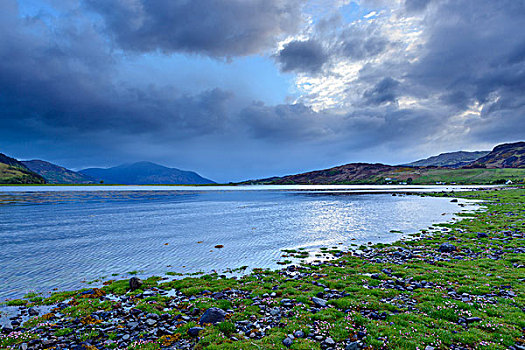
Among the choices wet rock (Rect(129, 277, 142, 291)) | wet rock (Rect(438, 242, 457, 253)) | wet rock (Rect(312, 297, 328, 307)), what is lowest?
wet rock (Rect(438, 242, 457, 253))

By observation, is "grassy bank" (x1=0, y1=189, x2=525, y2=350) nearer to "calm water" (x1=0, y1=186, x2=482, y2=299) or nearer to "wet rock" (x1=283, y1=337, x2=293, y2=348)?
"wet rock" (x1=283, y1=337, x2=293, y2=348)

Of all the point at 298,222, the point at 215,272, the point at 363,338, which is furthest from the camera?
the point at 298,222

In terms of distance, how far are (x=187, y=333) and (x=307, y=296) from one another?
23.4 ft

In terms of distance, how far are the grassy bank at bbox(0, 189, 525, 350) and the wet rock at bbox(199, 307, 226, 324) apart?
39 cm

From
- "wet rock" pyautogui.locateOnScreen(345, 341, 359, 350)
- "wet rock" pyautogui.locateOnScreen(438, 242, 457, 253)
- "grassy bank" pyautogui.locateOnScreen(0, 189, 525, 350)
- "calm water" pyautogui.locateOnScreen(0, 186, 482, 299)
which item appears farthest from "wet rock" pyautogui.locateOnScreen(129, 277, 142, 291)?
"wet rock" pyautogui.locateOnScreen(438, 242, 457, 253)

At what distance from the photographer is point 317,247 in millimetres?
30359

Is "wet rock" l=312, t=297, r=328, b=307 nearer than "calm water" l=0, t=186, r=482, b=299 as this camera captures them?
Yes

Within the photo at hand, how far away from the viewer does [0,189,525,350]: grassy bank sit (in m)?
10.6

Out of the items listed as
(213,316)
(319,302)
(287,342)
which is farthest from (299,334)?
(213,316)

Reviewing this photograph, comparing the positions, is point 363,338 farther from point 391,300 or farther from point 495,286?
point 495,286

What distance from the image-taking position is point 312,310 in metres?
13.6

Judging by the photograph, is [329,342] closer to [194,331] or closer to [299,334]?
[299,334]

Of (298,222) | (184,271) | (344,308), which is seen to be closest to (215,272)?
(184,271)

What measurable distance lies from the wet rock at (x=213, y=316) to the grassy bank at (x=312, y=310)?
1.29ft
